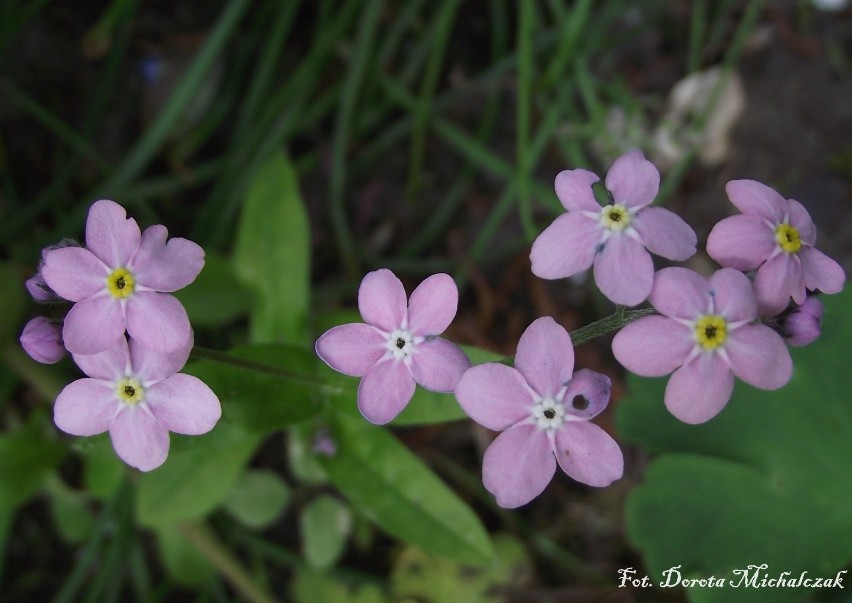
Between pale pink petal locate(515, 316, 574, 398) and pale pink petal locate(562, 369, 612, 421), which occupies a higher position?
pale pink petal locate(515, 316, 574, 398)

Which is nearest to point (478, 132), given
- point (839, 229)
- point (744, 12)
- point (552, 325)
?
point (744, 12)

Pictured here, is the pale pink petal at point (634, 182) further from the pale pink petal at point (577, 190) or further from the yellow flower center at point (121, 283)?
the yellow flower center at point (121, 283)

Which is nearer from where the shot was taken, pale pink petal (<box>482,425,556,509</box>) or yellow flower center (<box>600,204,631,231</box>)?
pale pink petal (<box>482,425,556,509</box>)

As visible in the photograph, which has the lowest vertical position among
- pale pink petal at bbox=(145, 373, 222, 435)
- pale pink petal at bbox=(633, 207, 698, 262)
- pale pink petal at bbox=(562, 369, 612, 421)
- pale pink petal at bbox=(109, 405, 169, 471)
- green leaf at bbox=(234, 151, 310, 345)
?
pale pink petal at bbox=(109, 405, 169, 471)

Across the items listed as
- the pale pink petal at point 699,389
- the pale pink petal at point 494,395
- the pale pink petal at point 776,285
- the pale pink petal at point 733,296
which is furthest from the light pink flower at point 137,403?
the pale pink petal at point 776,285

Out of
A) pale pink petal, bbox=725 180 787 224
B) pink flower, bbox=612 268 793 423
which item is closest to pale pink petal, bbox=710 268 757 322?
pink flower, bbox=612 268 793 423

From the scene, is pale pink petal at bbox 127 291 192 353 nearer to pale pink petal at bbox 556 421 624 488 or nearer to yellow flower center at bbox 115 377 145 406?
yellow flower center at bbox 115 377 145 406
